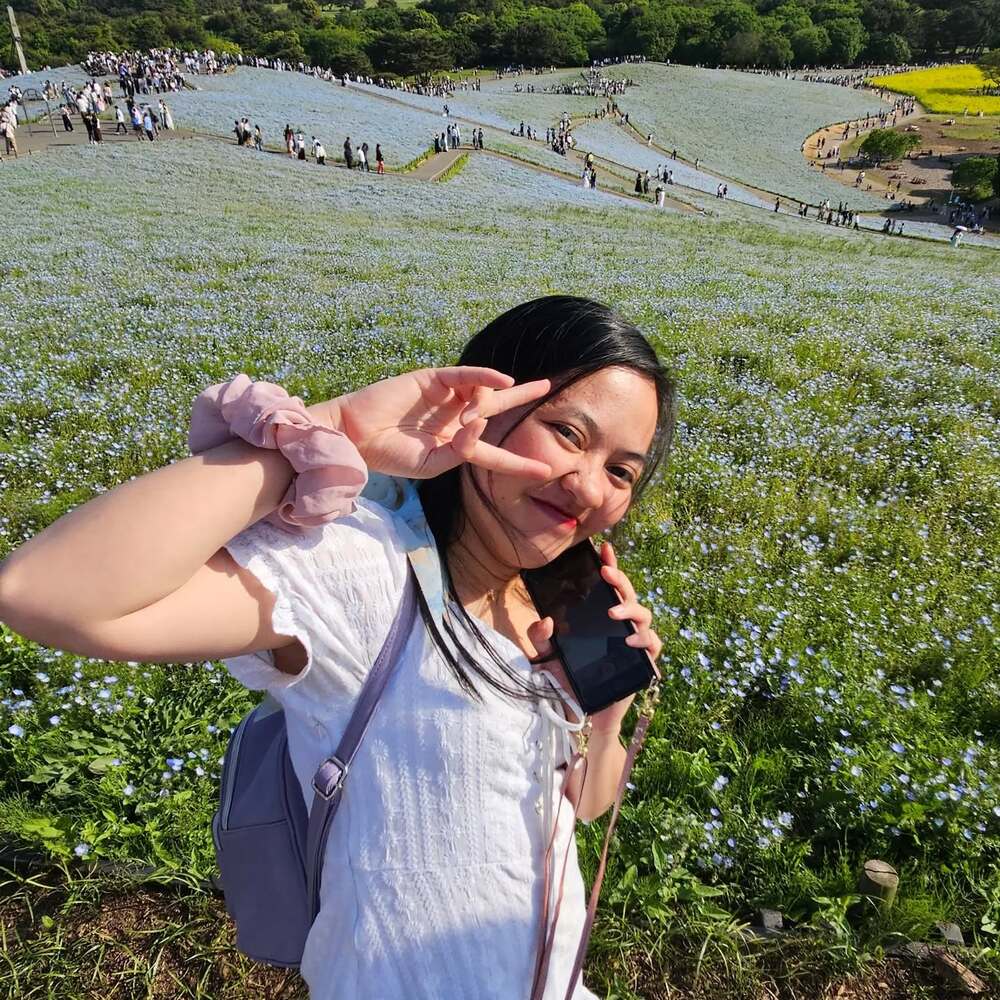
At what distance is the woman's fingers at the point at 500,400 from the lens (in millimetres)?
1426

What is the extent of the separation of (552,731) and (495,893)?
0.40 m

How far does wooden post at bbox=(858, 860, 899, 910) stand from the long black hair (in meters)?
1.93

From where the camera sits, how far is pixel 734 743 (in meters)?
3.29

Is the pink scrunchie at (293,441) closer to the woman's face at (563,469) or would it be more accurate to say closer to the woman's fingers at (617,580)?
the woman's face at (563,469)

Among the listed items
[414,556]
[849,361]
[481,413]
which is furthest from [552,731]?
[849,361]

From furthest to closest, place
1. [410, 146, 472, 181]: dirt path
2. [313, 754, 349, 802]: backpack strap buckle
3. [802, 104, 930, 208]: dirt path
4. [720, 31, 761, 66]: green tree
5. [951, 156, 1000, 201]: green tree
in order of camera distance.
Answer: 1. [720, 31, 761, 66]: green tree
2. [802, 104, 930, 208]: dirt path
3. [951, 156, 1000, 201]: green tree
4. [410, 146, 472, 181]: dirt path
5. [313, 754, 349, 802]: backpack strap buckle

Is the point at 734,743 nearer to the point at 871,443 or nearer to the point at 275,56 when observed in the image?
the point at 871,443

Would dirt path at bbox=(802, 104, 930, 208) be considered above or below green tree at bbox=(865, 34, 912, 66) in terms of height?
below

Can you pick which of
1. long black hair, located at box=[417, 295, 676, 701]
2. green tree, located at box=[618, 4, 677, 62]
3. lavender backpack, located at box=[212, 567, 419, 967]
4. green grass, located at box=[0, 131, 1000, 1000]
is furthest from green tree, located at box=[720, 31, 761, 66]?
lavender backpack, located at box=[212, 567, 419, 967]

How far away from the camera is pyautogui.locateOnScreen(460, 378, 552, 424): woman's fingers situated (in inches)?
56.1

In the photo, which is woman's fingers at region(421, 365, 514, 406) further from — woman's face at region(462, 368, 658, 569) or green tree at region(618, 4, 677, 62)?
green tree at region(618, 4, 677, 62)

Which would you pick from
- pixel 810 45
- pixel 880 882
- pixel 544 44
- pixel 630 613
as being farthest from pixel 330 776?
pixel 810 45

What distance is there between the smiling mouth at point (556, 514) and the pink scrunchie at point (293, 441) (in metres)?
0.52

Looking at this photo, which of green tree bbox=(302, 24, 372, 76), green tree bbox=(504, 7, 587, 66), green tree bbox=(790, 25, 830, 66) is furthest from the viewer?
green tree bbox=(790, 25, 830, 66)
